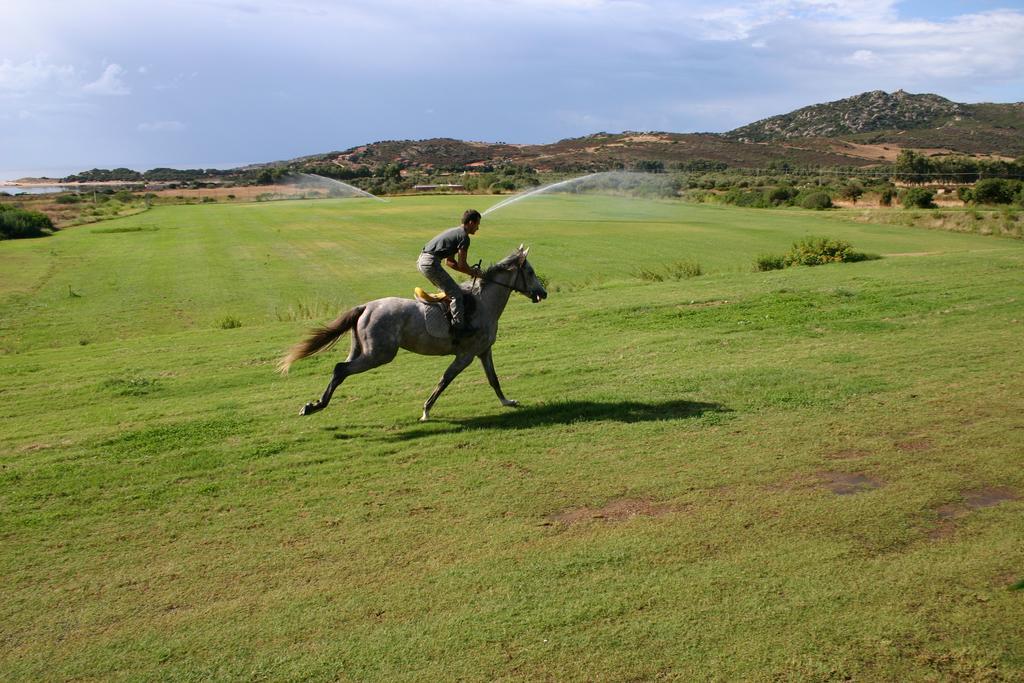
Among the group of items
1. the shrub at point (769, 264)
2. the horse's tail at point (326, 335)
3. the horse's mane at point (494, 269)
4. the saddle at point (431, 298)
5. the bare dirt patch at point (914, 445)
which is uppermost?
the horse's mane at point (494, 269)

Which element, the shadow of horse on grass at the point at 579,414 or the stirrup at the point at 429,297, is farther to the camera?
the stirrup at the point at 429,297

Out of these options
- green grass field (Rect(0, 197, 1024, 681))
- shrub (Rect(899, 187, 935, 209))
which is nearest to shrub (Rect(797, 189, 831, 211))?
shrub (Rect(899, 187, 935, 209))

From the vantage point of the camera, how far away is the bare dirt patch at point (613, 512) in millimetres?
7922

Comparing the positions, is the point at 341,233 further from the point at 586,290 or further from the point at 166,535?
the point at 166,535

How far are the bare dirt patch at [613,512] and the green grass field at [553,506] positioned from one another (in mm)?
42

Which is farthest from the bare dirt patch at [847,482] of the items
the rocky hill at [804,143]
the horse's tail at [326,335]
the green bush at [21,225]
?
the rocky hill at [804,143]

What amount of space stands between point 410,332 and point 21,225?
6350 cm

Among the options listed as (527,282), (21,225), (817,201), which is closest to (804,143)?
(817,201)

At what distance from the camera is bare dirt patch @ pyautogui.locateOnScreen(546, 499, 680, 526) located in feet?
26.0

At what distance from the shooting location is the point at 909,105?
184m

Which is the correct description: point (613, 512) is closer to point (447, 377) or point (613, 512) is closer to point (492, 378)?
Result: point (492, 378)

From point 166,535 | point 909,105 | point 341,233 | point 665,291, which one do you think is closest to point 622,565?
point 166,535

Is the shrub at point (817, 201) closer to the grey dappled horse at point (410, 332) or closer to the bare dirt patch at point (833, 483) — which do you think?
the grey dappled horse at point (410, 332)

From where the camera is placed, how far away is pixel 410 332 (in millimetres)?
11117
